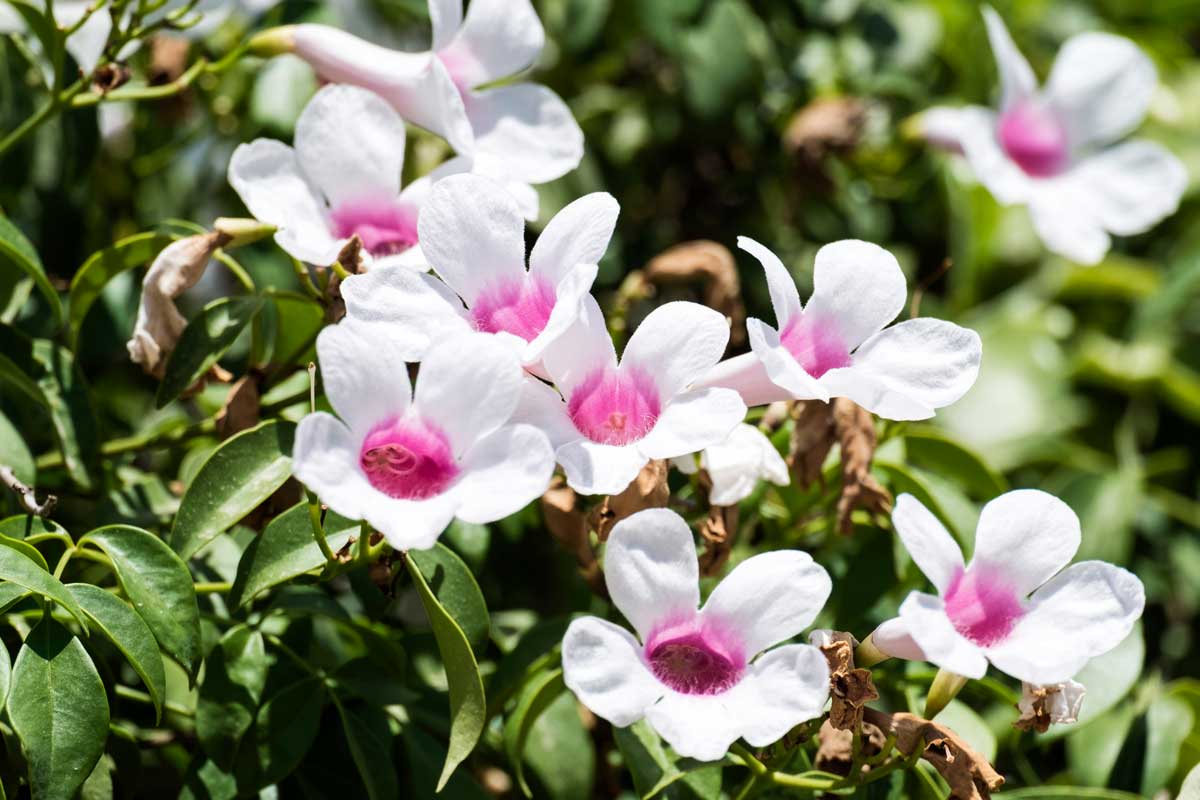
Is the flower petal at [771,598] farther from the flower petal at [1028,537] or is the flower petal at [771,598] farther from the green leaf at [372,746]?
the green leaf at [372,746]

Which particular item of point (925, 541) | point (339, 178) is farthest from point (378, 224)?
point (925, 541)

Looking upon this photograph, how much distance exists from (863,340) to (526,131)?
378 mm

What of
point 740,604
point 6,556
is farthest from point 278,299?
point 740,604

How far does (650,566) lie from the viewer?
2.57ft

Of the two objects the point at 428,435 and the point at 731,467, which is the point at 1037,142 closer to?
the point at 731,467

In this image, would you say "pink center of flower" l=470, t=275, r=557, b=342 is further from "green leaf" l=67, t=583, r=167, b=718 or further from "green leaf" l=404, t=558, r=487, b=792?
"green leaf" l=67, t=583, r=167, b=718

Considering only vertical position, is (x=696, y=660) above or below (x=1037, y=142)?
above

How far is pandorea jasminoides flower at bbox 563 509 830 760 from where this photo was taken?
2.46 feet

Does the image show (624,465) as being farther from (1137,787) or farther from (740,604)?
(1137,787)

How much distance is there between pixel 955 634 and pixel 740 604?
0.13 meters

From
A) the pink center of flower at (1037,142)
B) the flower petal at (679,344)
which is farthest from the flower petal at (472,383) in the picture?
the pink center of flower at (1037,142)

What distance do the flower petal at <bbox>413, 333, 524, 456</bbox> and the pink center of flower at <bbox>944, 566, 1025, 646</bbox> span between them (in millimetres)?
319

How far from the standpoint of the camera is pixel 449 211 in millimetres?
827

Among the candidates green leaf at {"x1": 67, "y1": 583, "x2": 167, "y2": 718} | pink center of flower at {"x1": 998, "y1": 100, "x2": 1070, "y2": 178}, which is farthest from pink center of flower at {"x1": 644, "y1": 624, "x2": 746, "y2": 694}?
pink center of flower at {"x1": 998, "y1": 100, "x2": 1070, "y2": 178}
